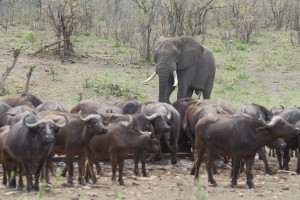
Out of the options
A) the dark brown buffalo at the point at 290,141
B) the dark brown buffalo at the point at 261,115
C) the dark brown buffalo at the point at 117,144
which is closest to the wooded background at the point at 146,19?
the dark brown buffalo at the point at 261,115

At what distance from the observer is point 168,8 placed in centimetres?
3148

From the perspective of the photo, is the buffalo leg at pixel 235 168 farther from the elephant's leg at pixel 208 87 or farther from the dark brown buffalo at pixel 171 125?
the elephant's leg at pixel 208 87

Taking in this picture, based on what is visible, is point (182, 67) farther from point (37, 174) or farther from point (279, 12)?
point (279, 12)

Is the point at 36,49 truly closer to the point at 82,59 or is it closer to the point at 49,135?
the point at 82,59

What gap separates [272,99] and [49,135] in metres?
14.2

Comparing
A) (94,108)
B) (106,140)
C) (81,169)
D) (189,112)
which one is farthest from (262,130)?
(94,108)

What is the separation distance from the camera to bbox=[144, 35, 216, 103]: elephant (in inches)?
762

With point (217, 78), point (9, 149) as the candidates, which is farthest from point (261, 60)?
point (9, 149)

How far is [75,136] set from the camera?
11.6 metres

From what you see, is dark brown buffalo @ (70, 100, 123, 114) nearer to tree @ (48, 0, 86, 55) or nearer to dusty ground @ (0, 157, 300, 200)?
dusty ground @ (0, 157, 300, 200)

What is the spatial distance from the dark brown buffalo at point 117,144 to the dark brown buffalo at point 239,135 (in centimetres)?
98

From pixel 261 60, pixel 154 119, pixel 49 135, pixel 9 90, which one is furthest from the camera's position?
pixel 261 60

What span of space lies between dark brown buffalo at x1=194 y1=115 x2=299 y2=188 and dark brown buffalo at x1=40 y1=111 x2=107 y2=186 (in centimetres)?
179

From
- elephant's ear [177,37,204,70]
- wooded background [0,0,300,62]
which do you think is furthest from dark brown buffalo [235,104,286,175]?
wooded background [0,0,300,62]
